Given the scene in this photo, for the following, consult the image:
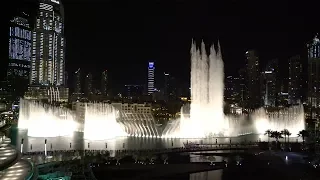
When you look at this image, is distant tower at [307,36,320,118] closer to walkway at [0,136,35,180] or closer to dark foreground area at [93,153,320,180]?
dark foreground area at [93,153,320,180]

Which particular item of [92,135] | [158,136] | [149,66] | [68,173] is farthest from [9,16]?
[149,66]

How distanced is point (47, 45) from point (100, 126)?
72.9 metres

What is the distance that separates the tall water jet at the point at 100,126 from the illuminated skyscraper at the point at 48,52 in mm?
60689

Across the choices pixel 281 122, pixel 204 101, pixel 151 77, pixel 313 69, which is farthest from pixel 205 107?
pixel 151 77

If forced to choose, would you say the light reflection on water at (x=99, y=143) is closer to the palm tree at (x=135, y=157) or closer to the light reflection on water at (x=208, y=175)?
the palm tree at (x=135, y=157)

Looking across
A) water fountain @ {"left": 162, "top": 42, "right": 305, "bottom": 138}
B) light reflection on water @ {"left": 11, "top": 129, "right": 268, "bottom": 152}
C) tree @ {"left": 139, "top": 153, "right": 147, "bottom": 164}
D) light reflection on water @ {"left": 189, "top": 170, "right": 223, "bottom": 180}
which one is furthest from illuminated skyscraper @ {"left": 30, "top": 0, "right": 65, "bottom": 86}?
light reflection on water @ {"left": 189, "top": 170, "right": 223, "bottom": 180}

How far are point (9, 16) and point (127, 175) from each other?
1396 cm

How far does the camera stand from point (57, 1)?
115 meters

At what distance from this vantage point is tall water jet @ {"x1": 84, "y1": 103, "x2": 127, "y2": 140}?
42688mm

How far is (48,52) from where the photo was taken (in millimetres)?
110125

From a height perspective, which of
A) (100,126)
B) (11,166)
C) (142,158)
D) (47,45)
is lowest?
(142,158)

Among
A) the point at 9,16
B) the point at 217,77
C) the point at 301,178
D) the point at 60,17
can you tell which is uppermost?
the point at 60,17

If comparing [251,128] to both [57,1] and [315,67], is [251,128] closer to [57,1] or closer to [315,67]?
[315,67]

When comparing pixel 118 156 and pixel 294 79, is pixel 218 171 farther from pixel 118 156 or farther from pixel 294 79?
pixel 294 79
